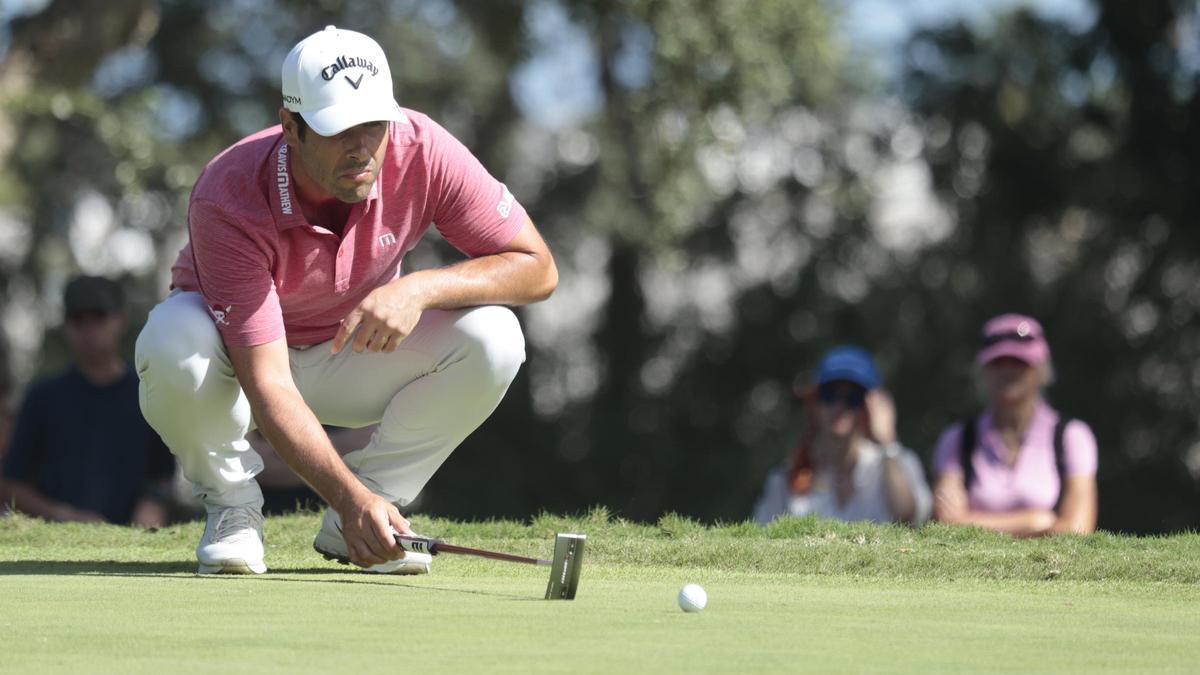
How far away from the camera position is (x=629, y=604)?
4484 millimetres

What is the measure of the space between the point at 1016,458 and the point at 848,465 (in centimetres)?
85

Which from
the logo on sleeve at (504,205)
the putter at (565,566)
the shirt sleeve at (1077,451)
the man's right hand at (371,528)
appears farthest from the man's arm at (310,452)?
the shirt sleeve at (1077,451)

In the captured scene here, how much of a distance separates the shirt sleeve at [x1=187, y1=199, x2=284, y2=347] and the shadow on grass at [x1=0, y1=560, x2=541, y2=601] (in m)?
0.68

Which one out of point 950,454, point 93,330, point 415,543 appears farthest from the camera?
point 93,330

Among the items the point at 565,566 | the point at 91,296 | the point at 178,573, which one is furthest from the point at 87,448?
the point at 565,566

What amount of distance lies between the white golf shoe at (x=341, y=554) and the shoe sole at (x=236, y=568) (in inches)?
10.0

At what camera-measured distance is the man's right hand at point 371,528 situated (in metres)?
4.74

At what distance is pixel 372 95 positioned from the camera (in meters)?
5.00

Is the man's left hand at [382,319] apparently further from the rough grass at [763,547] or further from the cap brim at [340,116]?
the rough grass at [763,547]

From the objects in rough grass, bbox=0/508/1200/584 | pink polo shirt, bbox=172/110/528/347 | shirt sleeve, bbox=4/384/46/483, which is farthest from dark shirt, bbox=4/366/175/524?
pink polo shirt, bbox=172/110/528/347

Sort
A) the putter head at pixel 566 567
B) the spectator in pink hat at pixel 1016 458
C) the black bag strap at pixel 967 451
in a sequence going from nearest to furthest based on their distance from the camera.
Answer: the putter head at pixel 566 567 → the spectator in pink hat at pixel 1016 458 → the black bag strap at pixel 967 451

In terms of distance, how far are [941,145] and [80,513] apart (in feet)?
30.6

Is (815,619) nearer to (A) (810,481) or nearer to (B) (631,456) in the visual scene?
(A) (810,481)

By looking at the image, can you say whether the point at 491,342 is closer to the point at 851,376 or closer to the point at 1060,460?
the point at 1060,460
